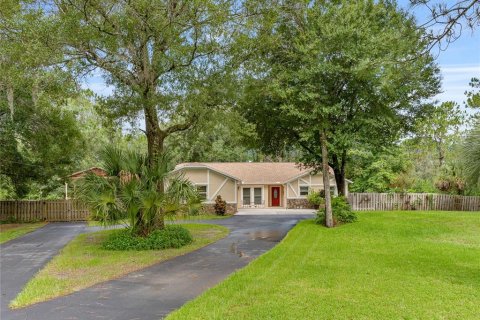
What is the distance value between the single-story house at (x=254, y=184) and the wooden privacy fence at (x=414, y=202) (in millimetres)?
3706

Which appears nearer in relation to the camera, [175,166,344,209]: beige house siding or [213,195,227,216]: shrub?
[213,195,227,216]: shrub

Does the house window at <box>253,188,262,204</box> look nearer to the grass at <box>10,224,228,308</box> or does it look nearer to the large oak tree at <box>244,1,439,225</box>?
the large oak tree at <box>244,1,439,225</box>

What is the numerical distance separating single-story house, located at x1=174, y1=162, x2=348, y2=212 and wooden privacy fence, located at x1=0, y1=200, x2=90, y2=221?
7.65 metres

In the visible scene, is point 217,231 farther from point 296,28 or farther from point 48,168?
point 48,168

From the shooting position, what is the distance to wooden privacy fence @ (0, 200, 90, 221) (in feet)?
75.8

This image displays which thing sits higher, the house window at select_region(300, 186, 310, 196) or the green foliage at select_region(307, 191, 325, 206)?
the house window at select_region(300, 186, 310, 196)

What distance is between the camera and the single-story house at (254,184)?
29.3 metres

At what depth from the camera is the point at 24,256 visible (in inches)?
443

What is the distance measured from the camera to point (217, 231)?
16922mm

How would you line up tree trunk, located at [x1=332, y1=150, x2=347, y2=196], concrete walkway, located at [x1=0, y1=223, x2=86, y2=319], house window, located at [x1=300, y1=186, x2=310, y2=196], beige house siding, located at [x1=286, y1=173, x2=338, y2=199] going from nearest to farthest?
concrete walkway, located at [x1=0, y1=223, x2=86, y2=319] < tree trunk, located at [x1=332, y1=150, x2=347, y2=196] < beige house siding, located at [x1=286, y1=173, x2=338, y2=199] < house window, located at [x1=300, y1=186, x2=310, y2=196]

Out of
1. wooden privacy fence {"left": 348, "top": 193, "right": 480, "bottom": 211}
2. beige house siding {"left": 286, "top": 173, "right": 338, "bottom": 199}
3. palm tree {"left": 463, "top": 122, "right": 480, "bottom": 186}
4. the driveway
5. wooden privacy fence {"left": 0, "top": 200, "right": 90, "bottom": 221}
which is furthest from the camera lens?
beige house siding {"left": 286, "top": 173, "right": 338, "bottom": 199}

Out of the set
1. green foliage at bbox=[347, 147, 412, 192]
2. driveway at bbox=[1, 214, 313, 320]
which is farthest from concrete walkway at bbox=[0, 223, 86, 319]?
green foliage at bbox=[347, 147, 412, 192]

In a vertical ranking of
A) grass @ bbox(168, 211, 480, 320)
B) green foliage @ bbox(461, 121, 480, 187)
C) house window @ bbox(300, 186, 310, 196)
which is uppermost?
green foliage @ bbox(461, 121, 480, 187)

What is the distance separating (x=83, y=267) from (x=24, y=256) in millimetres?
3025
